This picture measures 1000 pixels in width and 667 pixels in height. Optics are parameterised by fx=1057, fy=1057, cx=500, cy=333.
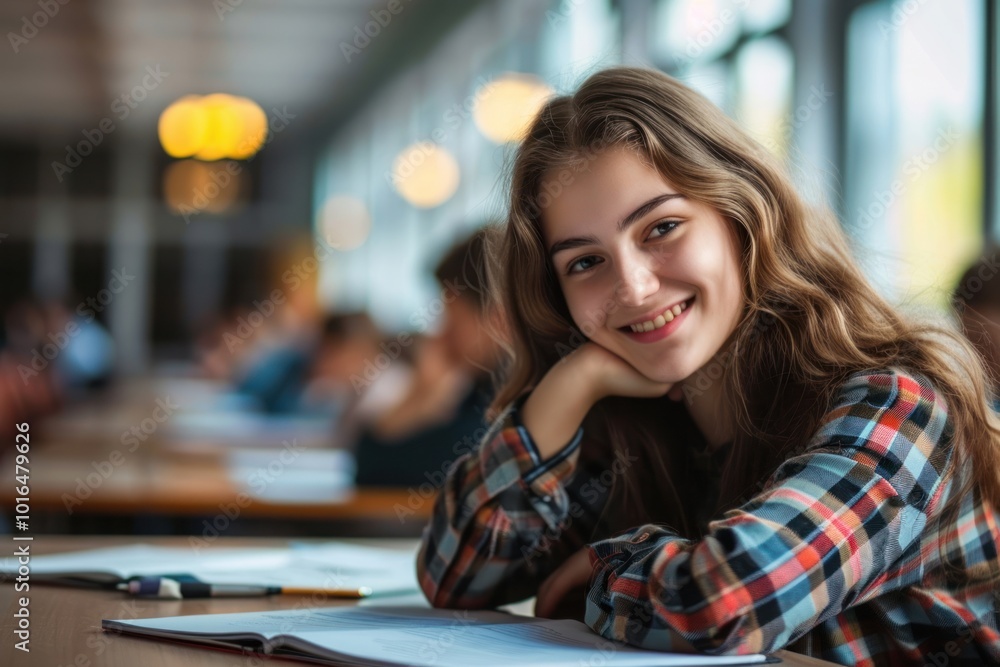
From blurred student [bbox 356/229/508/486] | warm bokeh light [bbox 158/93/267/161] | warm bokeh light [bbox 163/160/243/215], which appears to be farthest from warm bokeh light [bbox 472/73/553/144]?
warm bokeh light [bbox 163/160/243/215]

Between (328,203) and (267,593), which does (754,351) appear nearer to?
(267,593)

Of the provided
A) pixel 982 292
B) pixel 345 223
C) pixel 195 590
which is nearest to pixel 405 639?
pixel 195 590

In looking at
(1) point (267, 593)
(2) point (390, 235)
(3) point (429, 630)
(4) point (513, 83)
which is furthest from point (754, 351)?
(2) point (390, 235)

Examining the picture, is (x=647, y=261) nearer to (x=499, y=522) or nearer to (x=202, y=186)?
(x=499, y=522)

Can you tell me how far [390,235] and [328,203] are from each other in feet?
9.43

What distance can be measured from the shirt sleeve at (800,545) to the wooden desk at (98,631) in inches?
2.6

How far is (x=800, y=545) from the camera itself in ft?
3.01

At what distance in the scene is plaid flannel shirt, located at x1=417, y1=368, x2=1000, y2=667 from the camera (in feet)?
2.97

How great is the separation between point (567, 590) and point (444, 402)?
2015 mm

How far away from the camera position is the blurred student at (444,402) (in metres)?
3.12

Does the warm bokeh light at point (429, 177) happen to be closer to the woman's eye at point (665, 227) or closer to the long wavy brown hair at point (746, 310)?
the long wavy brown hair at point (746, 310)

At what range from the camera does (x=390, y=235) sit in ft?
44.7

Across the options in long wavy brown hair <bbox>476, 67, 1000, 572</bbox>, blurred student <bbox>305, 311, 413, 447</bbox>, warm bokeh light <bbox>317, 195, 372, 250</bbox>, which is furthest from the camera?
warm bokeh light <bbox>317, 195, 372, 250</bbox>

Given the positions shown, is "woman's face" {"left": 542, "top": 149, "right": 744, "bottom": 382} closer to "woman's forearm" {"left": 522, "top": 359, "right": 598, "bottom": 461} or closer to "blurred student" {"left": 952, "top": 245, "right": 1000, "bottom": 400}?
"woman's forearm" {"left": 522, "top": 359, "right": 598, "bottom": 461}
